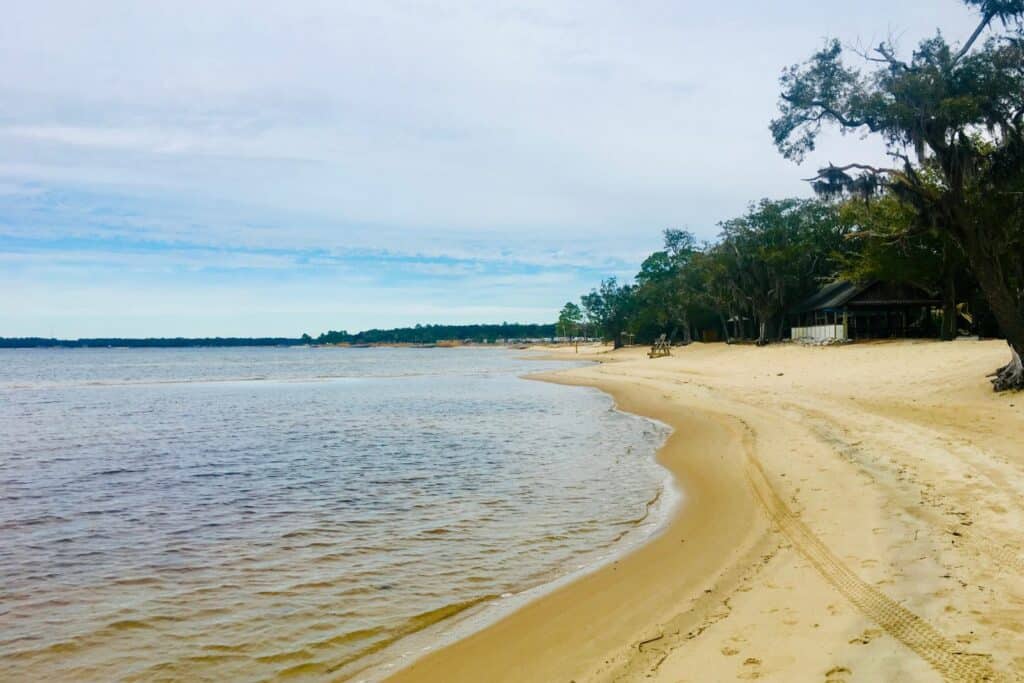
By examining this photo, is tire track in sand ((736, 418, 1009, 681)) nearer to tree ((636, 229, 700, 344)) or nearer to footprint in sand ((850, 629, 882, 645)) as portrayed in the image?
footprint in sand ((850, 629, 882, 645))

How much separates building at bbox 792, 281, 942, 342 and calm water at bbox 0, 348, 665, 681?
32.9m

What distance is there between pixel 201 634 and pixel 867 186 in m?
17.9

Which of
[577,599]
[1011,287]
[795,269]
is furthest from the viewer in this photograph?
[795,269]

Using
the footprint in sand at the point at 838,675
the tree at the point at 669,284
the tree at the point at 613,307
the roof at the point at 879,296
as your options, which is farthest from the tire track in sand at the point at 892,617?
the tree at the point at 613,307

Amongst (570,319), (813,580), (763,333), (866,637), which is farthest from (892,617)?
(570,319)

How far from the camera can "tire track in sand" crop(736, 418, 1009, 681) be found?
4258mm

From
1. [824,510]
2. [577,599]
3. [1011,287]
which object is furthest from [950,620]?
[1011,287]

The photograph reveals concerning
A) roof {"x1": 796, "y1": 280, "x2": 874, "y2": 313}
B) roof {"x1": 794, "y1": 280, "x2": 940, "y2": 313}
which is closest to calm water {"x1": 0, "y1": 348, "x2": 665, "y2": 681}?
roof {"x1": 796, "y1": 280, "x2": 874, "y2": 313}

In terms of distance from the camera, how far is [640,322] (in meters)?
92.6

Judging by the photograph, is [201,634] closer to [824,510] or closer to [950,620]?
[950,620]

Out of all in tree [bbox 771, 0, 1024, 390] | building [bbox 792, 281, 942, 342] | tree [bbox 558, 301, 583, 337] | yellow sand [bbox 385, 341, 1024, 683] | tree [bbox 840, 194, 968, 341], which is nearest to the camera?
yellow sand [bbox 385, 341, 1024, 683]

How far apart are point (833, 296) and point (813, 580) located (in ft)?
164

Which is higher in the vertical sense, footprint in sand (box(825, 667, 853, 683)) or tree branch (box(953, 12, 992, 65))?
tree branch (box(953, 12, 992, 65))

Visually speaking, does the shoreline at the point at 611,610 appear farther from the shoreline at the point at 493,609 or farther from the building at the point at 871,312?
the building at the point at 871,312
